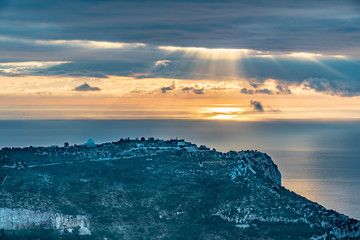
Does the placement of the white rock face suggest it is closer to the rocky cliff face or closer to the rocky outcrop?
the rocky cliff face

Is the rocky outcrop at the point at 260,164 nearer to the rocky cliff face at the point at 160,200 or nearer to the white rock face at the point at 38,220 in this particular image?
the rocky cliff face at the point at 160,200

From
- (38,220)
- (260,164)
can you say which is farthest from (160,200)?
(260,164)

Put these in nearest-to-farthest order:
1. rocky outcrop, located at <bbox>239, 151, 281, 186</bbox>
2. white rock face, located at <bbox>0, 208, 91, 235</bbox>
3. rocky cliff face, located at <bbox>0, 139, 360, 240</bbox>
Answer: rocky cliff face, located at <bbox>0, 139, 360, 240</bbox> → white rock face, located at <bbox>0, 208, 91, 235</bbox> → rocky outcrop, located at <bbox>239, 151, 281, 186</bbox>

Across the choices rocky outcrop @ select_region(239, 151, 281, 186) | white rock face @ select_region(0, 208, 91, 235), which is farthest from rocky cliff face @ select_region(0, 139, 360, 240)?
rocky outcrop @ select_region(239, 151, 281, 186)

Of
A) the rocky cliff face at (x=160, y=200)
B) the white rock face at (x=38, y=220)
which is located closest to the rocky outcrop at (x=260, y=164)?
the rocky cliff face at (x=160, y=200)

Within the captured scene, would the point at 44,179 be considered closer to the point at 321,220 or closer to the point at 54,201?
the point at 54,201
